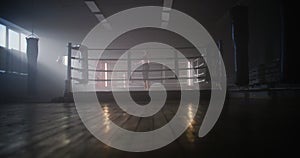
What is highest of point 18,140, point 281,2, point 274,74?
point 281,2

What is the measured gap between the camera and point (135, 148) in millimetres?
981

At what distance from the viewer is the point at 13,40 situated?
8875 mm

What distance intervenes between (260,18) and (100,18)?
4570 millimetres

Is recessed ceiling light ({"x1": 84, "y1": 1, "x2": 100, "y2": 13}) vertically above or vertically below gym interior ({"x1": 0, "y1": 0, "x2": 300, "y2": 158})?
above

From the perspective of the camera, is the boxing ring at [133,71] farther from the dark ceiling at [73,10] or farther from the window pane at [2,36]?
the window pane at [2,36]

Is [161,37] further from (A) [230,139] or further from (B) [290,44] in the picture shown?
(A) [230,139]

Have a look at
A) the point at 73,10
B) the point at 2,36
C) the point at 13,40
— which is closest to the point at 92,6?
the point at 73,10

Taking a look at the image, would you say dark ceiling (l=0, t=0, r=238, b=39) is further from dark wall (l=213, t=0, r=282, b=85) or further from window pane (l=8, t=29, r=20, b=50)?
dark wall (l=213, t=0, r=282, b=85)

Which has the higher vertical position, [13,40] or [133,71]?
[13,40]

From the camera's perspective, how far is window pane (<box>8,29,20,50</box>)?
337 inches

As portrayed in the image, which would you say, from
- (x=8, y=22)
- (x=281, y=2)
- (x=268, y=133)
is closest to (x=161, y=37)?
(x=8, y=22)

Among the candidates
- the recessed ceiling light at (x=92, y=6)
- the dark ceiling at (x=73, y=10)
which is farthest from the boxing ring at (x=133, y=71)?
the recessed ceiling light at (x=92, y=6)

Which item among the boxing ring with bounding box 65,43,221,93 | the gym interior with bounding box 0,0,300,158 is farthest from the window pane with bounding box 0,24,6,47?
the boxing ring with bounding box 65,43,221,93

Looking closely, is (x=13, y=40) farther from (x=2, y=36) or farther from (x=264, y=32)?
(x=264, y=32)
